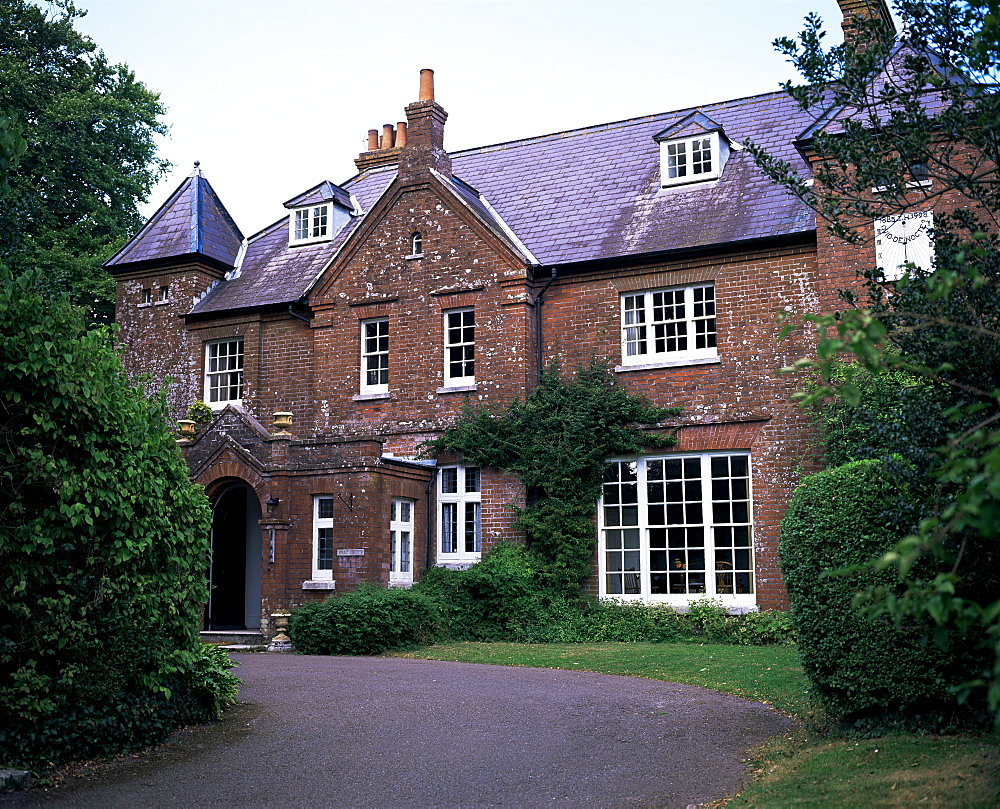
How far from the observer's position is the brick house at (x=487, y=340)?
60.4 feet

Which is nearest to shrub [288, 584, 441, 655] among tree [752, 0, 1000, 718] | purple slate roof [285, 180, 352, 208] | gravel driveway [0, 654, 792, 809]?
gravel driveway [0, 654, 792, 809]

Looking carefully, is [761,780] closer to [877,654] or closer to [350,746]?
[877,654]

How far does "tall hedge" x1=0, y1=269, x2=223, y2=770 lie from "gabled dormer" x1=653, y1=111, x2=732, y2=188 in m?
14.7

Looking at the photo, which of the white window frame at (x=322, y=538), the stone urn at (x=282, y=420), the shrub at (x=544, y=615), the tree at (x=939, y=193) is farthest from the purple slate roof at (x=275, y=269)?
the tree at (x=939, y=193)

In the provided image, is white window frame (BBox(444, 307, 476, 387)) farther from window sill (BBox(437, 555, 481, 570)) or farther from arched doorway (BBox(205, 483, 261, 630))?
arched doorway (BBox(205, 483, 261, 630))

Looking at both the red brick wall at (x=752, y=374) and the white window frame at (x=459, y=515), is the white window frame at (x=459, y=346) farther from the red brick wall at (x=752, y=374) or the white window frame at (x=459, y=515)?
the red brick wall at (x=752, y=374)

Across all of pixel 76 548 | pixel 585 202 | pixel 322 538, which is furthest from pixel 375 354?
pixel 76 548

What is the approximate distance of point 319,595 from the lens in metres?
18.6

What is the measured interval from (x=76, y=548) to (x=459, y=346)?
525 inches

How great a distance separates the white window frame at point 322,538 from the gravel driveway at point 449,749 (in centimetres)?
636

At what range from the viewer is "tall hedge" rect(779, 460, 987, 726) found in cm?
787

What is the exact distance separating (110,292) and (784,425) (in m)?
20.5

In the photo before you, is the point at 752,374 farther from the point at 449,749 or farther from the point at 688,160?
the point at 449,749

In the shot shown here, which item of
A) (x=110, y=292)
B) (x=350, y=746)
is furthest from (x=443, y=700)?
(x=110, y=292)
